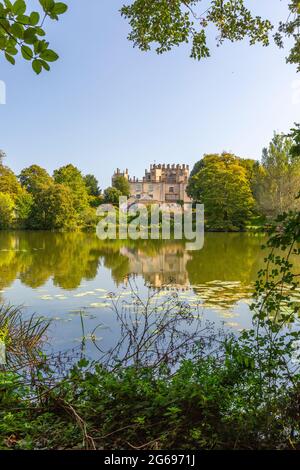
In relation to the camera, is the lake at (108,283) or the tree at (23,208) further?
the tree at (23,208)

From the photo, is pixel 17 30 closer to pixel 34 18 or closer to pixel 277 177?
pixel 34 18

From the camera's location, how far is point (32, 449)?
6.51 ft

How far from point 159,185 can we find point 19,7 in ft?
207

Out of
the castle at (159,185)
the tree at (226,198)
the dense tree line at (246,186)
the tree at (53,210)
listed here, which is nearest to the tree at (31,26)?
the dense tree line at (246,186)

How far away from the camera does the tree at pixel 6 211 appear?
107 feet

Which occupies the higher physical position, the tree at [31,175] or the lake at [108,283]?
the tree at [31,175]

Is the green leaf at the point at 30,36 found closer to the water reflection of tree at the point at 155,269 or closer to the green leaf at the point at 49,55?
the green leaf at the point at 49,55

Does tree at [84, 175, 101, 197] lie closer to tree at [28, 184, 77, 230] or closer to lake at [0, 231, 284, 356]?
tree at [28, 184, 77, 230]

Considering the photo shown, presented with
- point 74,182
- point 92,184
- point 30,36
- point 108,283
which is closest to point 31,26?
point 30,36

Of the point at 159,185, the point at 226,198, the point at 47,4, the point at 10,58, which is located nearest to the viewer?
the point at 47,4

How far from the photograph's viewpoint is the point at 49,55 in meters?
1.13

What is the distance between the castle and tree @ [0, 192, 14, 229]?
99.5 ft

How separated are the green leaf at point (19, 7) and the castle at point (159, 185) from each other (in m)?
60.7
